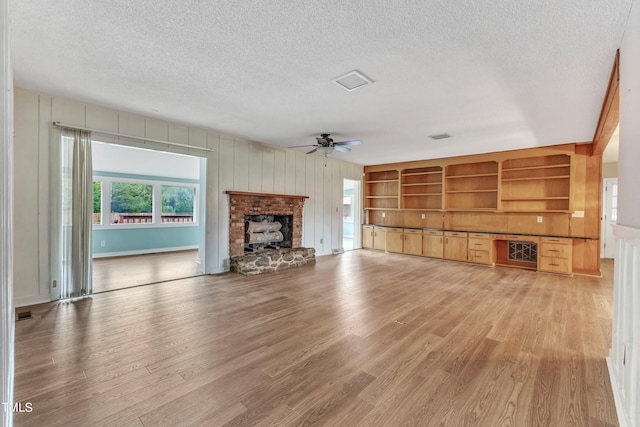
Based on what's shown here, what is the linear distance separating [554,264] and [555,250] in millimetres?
280

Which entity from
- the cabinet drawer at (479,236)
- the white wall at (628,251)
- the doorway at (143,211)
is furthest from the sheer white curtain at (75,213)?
the cabinet drawer at (479,236)

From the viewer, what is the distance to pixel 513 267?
620cm

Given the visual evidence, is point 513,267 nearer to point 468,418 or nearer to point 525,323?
point 525,323

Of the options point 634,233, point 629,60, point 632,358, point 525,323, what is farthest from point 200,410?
point 629,60

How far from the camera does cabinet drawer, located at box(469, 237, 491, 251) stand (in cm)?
640

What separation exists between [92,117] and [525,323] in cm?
Result: 608

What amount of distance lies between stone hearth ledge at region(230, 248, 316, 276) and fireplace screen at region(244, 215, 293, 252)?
0.35 m

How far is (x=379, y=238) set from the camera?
845 centimetres

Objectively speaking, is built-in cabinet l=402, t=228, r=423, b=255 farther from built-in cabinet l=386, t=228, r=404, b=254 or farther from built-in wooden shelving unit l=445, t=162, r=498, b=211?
built-in wooden shelving unit l=445, t=162, r=498, b=211

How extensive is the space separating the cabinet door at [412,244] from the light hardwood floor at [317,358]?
129 inches

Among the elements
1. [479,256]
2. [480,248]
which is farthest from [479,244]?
[479,256]

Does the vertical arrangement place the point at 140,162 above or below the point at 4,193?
above

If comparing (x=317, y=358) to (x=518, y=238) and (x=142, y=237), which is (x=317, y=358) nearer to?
(x=518, y=238)

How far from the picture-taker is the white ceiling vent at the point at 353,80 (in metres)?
2.89
